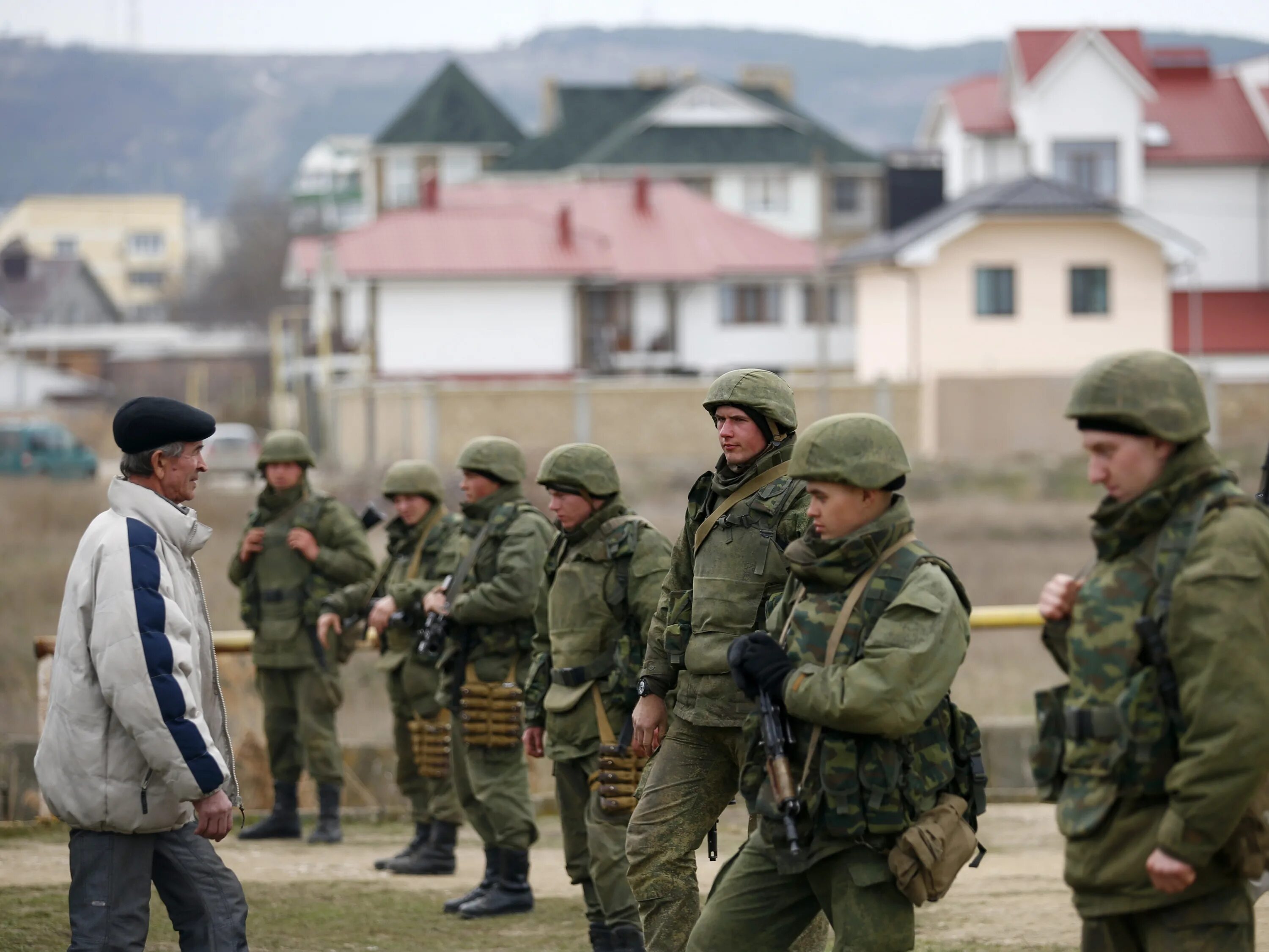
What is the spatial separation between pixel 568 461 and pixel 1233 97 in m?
49.8

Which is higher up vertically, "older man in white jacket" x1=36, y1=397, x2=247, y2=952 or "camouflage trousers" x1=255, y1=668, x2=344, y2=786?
"older man in white jacket" x1=36, y1=397, x2=247, y2=952

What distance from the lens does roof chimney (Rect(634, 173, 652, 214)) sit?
5662 cm

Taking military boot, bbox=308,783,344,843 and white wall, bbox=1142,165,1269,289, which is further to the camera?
white wall, bbox=1142,165,1269,289

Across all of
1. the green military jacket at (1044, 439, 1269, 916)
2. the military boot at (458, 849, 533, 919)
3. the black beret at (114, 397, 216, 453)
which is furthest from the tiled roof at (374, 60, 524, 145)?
the green military jacket at (1044, 439, 1269, 916)

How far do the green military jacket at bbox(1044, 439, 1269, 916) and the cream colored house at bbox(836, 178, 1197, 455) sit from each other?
3996 centimetres

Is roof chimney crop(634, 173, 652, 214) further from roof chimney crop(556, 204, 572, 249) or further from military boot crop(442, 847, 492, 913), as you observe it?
military boot crop(442, 847, 492, 913)

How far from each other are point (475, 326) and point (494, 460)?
1683 inches

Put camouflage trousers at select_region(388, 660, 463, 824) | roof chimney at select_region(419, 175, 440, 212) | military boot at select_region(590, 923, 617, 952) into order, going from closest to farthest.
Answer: military boot at select_region(590, 923, 617, 952)
camouflage trousers at select_region(388, 660, 463, 824)
roof chimney at select_region(419, 175, 440, 212)

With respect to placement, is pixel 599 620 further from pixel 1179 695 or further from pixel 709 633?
pixel 1179 695

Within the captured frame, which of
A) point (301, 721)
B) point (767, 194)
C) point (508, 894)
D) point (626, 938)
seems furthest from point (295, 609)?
point (767, 194)

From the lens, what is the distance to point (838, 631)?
5023 millimetres

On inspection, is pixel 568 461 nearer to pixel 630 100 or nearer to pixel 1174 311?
pixel 1174 311

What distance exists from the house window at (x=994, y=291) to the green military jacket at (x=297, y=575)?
35352 millimetres

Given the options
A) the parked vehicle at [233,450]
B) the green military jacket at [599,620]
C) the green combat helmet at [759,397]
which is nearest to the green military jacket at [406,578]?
the green military jacket at [599,620]
